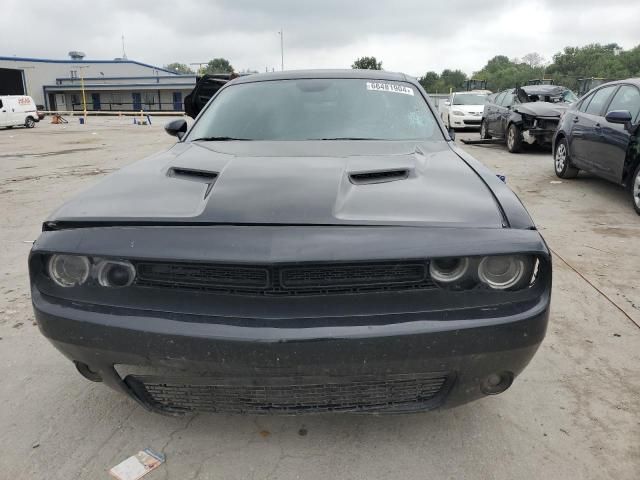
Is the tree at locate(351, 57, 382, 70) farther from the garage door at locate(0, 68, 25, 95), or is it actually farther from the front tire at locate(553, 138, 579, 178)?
the front tire at locate(553, 138, 579, 178)

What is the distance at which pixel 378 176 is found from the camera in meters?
2.19

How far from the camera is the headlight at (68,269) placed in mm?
1918

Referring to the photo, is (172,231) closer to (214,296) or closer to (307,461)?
(214,296)

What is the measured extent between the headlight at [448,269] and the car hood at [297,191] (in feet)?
0.44

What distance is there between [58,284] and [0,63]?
58646 mm

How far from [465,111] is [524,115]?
691 centimetres

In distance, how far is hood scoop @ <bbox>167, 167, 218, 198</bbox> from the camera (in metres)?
2.20

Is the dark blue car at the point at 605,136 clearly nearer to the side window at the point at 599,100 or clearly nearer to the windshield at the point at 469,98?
the side window at the point at 599,100

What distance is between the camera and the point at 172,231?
179 centimetres

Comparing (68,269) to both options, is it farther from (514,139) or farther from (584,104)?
(514,139)

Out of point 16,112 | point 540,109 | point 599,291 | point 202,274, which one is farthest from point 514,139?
point 16,112

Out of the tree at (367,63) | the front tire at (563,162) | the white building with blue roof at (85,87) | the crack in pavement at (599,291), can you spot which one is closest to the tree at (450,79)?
the tree at (367,63)

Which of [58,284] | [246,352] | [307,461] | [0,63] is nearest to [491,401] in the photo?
[307,461]

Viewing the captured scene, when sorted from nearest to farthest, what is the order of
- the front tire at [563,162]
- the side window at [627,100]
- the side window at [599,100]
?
the side window at [627,100], the side window at [599,100], the front tire at [563,162]
